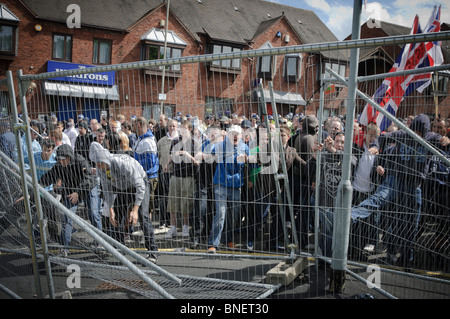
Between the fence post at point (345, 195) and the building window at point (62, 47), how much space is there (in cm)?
2277

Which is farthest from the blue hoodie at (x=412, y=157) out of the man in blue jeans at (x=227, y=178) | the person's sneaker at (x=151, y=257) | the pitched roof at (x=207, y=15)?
the pitched roof at (x=207, y=15)

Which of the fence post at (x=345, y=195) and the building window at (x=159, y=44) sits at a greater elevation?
the building window at (x=159, y=44)

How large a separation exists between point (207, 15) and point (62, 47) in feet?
38.0

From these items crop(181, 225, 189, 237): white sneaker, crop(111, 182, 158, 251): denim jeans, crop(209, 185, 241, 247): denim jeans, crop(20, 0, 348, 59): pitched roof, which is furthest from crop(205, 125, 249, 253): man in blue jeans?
crop(20, 0, 348, 59): pitched roof

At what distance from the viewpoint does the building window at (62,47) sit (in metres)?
23.0

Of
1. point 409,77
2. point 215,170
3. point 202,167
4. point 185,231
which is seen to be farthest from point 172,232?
point 409,77

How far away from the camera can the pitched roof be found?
2369 centimetres

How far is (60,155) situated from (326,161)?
336 cm

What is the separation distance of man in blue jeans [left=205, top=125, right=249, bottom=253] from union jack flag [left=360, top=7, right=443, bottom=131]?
6.55 feet

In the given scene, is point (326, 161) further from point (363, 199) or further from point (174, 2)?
point (174, 2)

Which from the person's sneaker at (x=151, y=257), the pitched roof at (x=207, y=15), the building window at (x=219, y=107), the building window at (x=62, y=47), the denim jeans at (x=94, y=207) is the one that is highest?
the pitched roof at (x=207, y=15)

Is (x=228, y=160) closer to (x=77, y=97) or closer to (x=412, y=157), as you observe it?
(x=77, y=97)

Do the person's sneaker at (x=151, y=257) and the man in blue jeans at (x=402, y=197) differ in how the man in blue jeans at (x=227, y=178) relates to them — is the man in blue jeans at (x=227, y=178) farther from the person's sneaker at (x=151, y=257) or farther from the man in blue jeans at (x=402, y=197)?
the man in blue jeans at (x=402, y=197)
